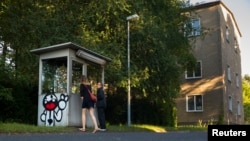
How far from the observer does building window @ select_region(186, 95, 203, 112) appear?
41838 mm

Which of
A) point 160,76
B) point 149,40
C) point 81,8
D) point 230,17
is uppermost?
point 230,17

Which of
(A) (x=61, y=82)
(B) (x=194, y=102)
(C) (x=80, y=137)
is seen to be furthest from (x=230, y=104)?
(C) (x=80, y=137)

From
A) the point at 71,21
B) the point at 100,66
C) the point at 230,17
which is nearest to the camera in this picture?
the point at 100,66

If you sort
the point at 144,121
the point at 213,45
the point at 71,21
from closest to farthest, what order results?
the point at 71,21 < the point at 144,121 < the point at 213,45

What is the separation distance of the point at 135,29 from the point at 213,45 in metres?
20.2

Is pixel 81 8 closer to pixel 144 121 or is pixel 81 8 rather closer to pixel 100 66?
pixel 100 66

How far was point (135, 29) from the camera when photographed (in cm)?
2303

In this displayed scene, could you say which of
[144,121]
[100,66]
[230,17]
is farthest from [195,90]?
[100,66]

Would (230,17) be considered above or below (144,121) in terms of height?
above

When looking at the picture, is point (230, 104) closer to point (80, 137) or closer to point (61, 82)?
point (61, 82)

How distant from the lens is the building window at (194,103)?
41838 millimetres

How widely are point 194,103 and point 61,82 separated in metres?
28.0

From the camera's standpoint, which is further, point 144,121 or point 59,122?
point 144,121

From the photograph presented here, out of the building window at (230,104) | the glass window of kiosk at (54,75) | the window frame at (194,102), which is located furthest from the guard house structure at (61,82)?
Result: the building window at (230,104)
